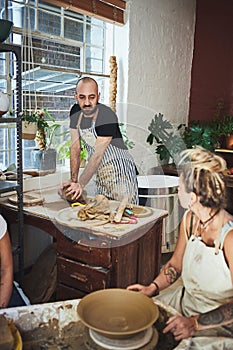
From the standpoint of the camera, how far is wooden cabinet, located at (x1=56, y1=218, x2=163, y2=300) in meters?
1.19

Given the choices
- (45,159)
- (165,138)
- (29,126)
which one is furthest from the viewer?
(29,126)

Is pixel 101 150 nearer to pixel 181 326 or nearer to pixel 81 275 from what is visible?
pixel 81 275

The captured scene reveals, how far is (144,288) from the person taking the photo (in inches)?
44.1

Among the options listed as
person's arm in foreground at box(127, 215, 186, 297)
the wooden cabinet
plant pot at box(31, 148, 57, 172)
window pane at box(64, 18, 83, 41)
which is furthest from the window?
person's arm in foreground at box(127, 215, 186, 297)

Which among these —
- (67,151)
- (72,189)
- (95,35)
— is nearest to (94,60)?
(95,35)

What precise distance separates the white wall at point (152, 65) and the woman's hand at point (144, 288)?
0.34 m

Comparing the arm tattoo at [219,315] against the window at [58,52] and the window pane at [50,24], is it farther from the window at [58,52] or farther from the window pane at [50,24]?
the window pane at [50,24]

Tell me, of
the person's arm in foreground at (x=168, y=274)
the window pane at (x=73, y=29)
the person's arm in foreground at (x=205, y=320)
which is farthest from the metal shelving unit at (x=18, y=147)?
the person's arm in foreground at (x=205, y=320)

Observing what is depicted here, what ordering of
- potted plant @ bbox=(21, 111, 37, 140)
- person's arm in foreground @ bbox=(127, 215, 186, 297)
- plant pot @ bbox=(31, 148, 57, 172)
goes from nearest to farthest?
person's arm in foreground @ bbox=(127, 215, 186, 297), plant pot @ bbox=(31, 148, 57, 172), potted plant @ bbox=(21, 111, 37, 140)

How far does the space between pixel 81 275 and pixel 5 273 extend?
0.23 meters

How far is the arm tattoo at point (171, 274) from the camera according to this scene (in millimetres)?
1077

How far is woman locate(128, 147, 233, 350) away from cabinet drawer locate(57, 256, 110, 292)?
0.83 feet

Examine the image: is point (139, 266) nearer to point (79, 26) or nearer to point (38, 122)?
point (38, 122)

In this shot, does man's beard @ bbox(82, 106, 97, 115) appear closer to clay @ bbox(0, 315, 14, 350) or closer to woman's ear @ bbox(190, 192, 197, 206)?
woman's ear @ bbox(190, 192, 197, 206)
